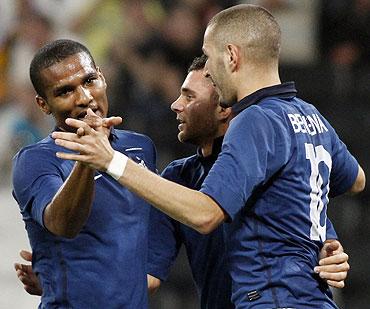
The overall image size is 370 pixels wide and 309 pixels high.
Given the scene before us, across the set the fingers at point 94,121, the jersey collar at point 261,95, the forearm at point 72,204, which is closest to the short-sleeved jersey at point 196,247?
the jersey collar at point 261,95

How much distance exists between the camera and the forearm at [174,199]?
358 cm

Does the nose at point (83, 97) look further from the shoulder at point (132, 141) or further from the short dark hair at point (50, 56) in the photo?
the shoulder at point (132, 141)

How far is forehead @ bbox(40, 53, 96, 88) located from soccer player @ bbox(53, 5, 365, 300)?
52 centimetres

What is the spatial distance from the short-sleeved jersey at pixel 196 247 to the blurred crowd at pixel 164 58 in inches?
132

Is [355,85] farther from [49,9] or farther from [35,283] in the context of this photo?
[35,283]

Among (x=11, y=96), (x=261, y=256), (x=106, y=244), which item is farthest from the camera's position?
(x=11, y=96)

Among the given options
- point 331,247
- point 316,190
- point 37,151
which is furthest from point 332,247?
point 37,151

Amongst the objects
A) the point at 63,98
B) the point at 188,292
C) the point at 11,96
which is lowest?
the point at 188,292

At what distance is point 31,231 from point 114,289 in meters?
0.40

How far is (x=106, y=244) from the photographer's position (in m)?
4.03

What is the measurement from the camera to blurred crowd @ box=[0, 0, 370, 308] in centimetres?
823

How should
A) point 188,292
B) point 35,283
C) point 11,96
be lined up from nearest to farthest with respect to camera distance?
point 35,283
point 188,292
point 11,96

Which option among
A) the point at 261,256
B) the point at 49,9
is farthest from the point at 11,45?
the point at 261,256

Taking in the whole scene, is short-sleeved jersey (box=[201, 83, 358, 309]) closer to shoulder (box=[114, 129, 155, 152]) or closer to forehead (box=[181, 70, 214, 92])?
shoulder (box=[114, 129, 155, 152])
